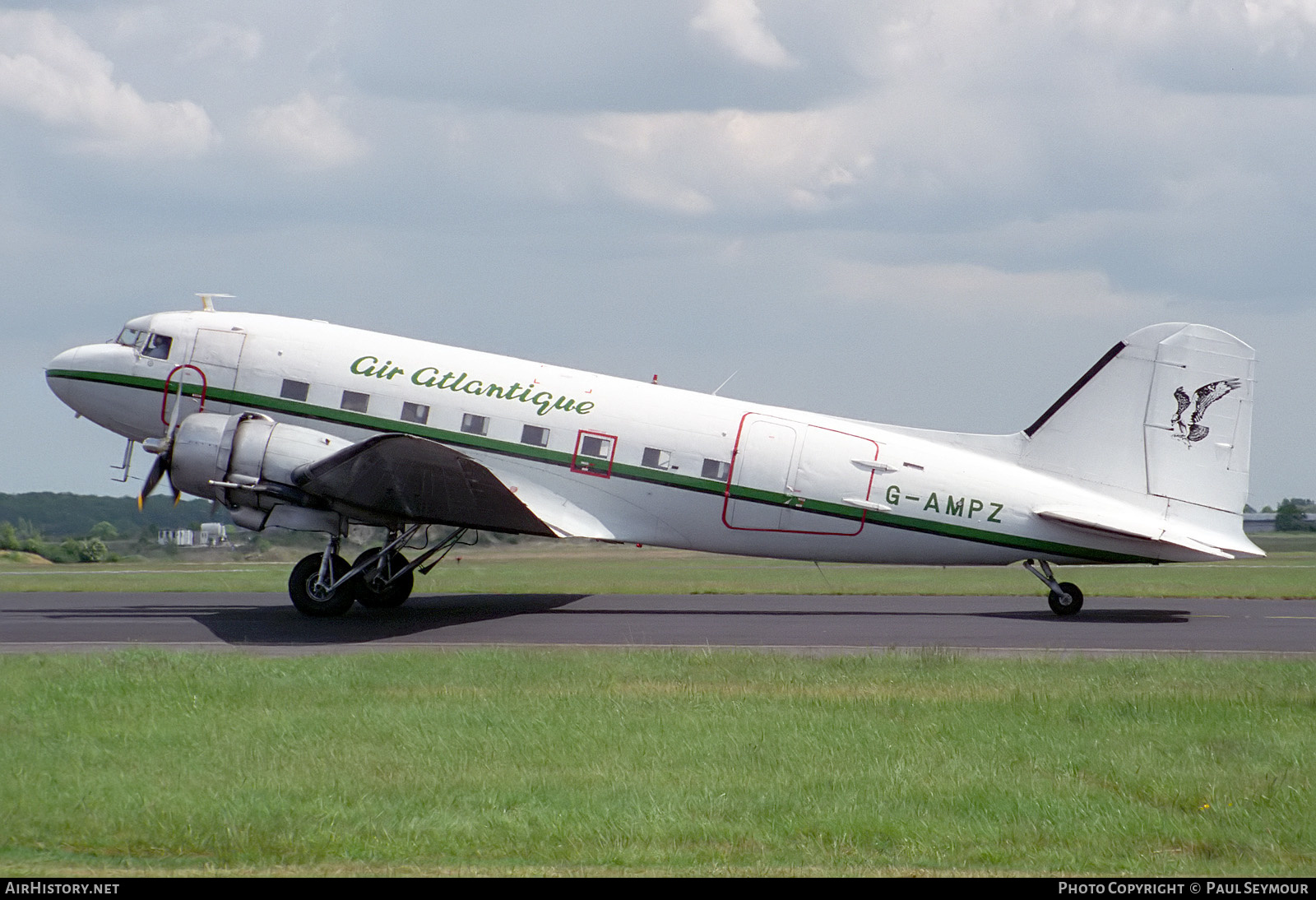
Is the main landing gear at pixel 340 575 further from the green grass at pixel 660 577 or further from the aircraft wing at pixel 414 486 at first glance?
the green grass at pixel 660 577

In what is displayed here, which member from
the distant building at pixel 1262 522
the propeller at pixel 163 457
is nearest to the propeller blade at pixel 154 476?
the propeller at pixel 163 457

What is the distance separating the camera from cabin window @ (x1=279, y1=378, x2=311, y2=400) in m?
20.9

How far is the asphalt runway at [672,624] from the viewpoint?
17203 mm

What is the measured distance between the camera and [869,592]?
28.0 metres

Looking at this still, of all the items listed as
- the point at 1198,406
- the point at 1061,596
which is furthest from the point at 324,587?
the point at 1198,406

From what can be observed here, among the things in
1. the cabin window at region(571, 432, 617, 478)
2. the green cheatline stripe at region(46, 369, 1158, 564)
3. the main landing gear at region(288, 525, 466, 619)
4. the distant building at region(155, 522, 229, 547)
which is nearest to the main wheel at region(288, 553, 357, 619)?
the main landing gear at region(288, 525, 466, 619)

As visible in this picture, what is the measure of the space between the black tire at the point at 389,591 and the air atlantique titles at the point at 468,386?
9.72 ft

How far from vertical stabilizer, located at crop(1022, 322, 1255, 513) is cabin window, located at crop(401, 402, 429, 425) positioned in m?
10.3

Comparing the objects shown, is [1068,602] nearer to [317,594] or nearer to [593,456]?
[593,456]

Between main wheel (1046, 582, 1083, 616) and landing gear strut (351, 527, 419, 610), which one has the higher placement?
main wheel (1046, 582, 1083, 616)

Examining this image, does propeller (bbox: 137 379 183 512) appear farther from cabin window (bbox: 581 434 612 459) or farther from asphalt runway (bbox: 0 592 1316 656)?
cabin window (bbox: 581 434 612 459)

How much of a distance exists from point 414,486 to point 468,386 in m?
2.84

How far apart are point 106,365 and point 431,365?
581 centimetres

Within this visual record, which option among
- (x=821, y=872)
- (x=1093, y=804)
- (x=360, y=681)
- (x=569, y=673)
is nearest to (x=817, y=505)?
(x=569, y=673)
